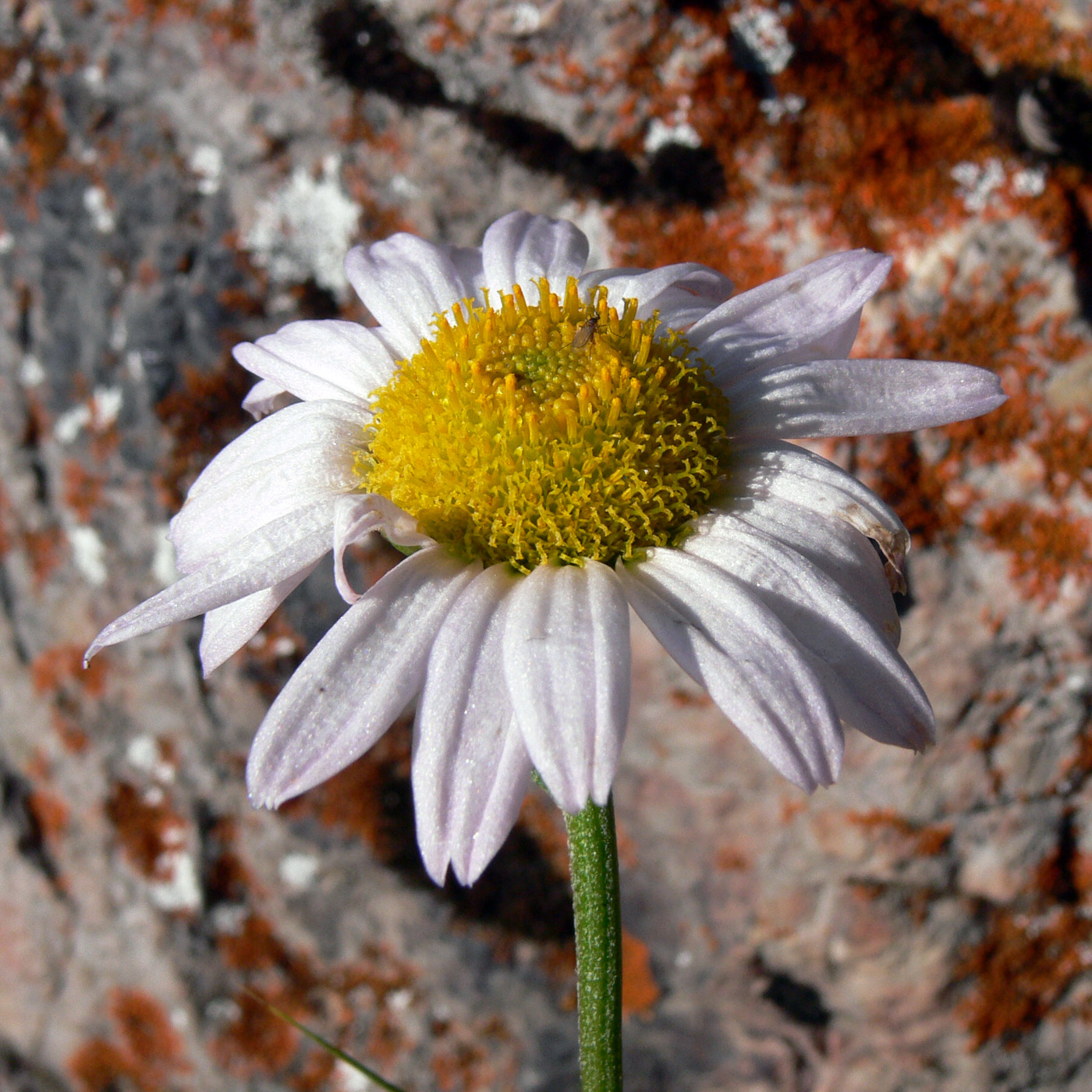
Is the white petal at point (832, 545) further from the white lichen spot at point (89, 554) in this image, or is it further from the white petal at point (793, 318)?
the white lichen spot at point (89, 554)

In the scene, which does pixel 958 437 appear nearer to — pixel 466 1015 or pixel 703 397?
pixel 703 397

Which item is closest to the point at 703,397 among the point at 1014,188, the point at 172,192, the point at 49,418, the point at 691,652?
the point at 691,652

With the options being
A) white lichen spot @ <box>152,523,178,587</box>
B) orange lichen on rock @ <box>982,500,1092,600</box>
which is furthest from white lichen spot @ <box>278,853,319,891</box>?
orange lichen on rock @ <box>982,500,1092,600</box>

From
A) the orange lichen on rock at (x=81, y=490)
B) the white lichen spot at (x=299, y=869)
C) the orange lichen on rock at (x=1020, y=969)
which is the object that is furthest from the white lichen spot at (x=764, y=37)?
the white lichen spot at (x=299, y=869)

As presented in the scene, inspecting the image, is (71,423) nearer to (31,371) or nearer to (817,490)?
(31,371)

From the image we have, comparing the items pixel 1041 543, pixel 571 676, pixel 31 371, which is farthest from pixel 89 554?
pixel 1041 543

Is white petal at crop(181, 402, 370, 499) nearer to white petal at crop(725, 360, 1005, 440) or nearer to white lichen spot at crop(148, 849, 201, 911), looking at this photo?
white petal at crop(725, 360, 1005, 440)
